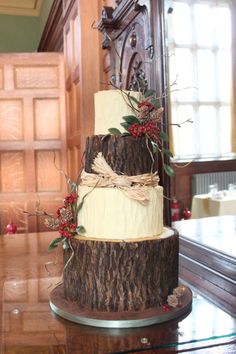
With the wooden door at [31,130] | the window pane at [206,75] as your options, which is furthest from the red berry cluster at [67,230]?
the wooden door at [31,130]

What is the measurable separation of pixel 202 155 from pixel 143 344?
2.08 feet

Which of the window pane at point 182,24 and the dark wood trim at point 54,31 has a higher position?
the dark wood trim at point 54,31

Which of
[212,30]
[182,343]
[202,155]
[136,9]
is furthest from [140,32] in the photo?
[182,343]

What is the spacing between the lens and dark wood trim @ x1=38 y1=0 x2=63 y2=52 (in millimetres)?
3174

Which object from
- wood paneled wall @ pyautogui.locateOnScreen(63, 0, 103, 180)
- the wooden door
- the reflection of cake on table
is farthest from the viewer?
the wooden door

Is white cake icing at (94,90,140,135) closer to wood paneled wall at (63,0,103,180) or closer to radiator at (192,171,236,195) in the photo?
radiator at (192,171,236,195)

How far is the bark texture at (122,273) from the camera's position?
78 centimetres

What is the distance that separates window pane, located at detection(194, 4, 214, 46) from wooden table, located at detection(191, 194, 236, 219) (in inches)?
17.1

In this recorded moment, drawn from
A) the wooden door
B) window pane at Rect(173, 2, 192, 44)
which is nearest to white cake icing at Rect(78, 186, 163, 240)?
window pane at Rect(173, 2, 192, 44)

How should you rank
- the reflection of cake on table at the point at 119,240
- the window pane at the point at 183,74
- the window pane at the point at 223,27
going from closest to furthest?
the reflection of cake on table at the point at 119,240
the window pane at the point at 223,27
the window pane at the point at 183,74

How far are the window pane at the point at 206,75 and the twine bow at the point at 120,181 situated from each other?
1.51ft

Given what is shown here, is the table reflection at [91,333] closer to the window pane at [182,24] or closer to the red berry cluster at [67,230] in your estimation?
the red berry cluster at [67,230]

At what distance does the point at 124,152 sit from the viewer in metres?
0.81

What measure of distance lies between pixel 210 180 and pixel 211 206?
83 millimetres
